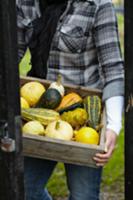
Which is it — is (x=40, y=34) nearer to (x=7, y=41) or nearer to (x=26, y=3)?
(x=26, y=3)

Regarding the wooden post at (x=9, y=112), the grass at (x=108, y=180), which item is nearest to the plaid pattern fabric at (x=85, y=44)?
the wooden post at (x=9, y=112)

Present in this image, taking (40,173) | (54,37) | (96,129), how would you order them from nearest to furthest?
(96,129), (54,37), (40,173)

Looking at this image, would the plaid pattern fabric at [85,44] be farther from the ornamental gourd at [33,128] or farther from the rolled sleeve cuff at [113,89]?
the ornamental gourd at [33,128]

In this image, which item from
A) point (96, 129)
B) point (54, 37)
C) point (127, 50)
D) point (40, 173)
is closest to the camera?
point (127, 50)

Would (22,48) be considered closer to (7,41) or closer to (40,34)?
(40,34)

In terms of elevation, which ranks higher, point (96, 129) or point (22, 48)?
point (22, 48)

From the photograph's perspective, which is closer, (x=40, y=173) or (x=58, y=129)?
(x=58, y=129)

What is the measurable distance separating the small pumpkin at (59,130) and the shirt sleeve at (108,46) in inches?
11.7

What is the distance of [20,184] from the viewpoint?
148 centimetres

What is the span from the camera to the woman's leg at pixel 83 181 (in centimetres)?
→ 250

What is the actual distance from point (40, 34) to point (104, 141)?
2.32 ft

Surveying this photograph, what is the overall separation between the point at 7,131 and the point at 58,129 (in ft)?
2.25

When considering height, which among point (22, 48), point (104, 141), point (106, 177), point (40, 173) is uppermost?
point (22, 48)

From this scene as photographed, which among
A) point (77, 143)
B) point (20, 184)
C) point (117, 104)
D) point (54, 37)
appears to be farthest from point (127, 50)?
point (54, 37)
